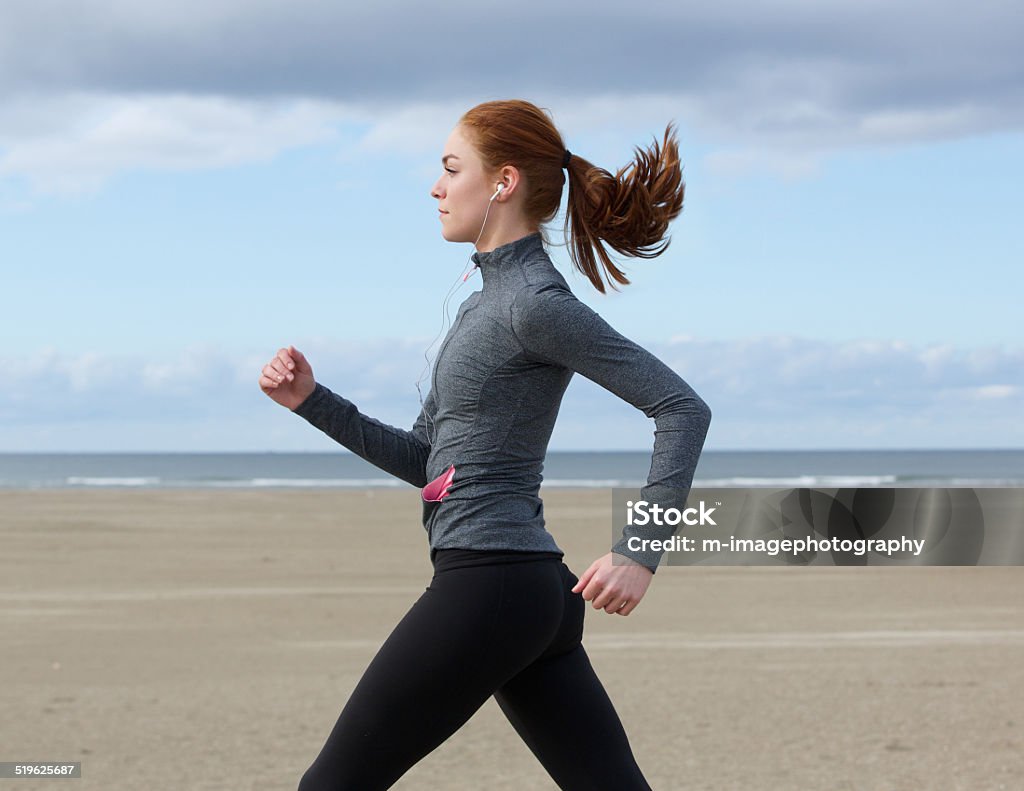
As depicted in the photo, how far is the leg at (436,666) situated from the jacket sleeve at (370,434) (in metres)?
0.46

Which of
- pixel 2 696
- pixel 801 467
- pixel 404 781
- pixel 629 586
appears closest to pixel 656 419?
pixel 629 586

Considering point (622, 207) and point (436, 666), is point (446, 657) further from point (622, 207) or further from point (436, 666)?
point (622, 207)

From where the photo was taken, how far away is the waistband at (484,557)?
7.93 feet

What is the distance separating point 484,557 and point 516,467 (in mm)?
177

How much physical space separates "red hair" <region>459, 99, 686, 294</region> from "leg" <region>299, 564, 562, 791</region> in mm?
688

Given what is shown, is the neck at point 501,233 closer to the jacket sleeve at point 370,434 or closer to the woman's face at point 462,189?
the woman's face at point 462,189

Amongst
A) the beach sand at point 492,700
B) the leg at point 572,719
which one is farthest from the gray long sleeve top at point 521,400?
the beach sand at point 492,700

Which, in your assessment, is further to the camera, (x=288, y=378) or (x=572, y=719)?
(x=288, y=378)

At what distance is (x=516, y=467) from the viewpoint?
2465 millimetres

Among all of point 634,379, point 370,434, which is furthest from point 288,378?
point 634,379

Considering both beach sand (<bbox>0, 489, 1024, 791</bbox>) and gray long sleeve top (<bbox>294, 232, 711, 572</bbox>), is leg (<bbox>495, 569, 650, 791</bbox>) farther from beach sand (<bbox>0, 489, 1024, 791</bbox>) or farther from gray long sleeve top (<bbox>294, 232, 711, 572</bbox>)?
beach sand (<bbox>0, 489, 1024, 791</bbox>)

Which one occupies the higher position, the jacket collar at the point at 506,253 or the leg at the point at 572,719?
the jacket collar at the point at 506,253

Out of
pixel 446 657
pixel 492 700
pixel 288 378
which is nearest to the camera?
pixel 446 657

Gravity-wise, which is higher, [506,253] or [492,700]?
[506,253]
